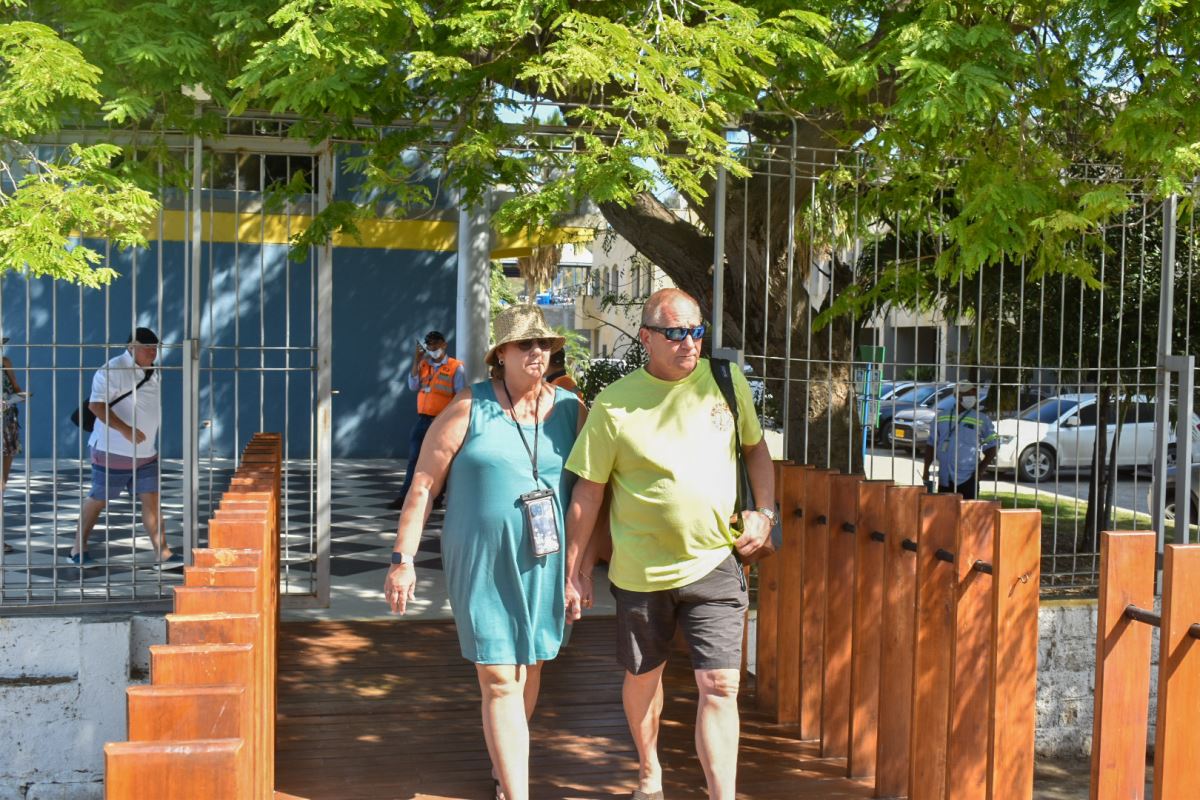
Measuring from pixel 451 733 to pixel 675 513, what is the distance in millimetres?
1838

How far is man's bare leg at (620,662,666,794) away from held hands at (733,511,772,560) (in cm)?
49

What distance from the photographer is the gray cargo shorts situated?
159 inches

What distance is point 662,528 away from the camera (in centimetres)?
402

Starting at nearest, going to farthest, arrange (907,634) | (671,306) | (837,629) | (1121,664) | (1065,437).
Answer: (1121,664)
(671,306)
(907,634)
(837,629)
(1065,437)

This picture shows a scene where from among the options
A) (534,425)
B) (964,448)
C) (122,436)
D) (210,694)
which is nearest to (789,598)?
(534,425)

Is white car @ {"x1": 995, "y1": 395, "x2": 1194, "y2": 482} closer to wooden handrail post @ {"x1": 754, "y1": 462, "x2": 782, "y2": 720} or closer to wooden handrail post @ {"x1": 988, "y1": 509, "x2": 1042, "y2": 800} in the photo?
wooden handrail post @ {"x1": 754, "y1": 462, "x2": 782, "y2": 720}

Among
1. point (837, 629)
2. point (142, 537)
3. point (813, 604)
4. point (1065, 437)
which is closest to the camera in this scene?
point (837, 629)

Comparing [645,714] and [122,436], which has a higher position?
[122,436]

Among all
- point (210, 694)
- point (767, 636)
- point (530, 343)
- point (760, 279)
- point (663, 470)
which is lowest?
point (767, 636)

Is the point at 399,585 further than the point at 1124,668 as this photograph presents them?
Yes

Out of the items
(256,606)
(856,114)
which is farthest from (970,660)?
(856,114)

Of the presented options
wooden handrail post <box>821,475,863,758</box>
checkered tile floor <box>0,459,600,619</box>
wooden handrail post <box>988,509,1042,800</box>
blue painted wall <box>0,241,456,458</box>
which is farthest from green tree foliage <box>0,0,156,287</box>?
blue painted wall <box>0,241,456,458</box>

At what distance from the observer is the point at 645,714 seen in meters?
4.26

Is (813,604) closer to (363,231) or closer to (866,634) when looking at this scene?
(866,634)
